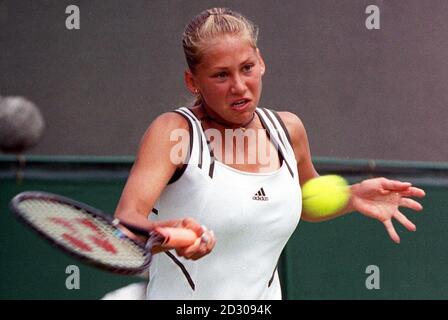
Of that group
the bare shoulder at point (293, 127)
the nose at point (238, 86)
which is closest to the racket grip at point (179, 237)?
the nose at point (238, 86)

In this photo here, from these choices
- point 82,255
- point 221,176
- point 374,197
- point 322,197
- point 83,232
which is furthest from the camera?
point 322,197

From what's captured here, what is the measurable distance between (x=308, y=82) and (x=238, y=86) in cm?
233

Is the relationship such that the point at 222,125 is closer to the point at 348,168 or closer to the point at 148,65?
the point at 348,168

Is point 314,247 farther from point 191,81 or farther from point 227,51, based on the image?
point 227,51

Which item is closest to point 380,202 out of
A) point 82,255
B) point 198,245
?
point 198,245

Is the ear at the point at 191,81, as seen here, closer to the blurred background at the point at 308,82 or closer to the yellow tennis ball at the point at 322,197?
the yellow tennis ball at the point at 322,197

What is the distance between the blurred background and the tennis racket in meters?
2.00

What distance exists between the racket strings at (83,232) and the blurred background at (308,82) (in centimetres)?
199

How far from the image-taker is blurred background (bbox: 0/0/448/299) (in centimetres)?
458

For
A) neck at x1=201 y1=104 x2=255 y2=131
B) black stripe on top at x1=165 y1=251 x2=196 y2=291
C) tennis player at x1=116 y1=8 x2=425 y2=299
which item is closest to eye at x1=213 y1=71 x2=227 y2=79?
tennis player at x1=116 y1=8 x2=425 y2=299

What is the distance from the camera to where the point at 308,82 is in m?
5.07

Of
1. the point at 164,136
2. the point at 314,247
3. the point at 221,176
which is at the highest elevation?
the point at 164,136

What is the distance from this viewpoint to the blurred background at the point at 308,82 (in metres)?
4.58

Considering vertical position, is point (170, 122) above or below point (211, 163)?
above
